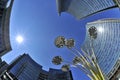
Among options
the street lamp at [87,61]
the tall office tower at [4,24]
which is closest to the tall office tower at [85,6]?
the tall office tower at [4,24]

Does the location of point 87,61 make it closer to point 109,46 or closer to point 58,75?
point 109,46

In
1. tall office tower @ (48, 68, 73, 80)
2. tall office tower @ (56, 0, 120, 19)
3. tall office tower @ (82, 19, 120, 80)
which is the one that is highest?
tall office tower @ (56, 0, 120, 19)

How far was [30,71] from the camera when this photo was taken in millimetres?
155500

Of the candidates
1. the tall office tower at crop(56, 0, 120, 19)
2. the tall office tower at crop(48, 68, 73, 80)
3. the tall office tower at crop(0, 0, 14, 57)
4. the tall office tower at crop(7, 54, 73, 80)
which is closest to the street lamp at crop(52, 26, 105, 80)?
the tall office tower at crop(0, 0, 14, 57)

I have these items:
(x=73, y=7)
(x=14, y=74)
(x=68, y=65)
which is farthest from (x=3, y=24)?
(x=68, y=65)

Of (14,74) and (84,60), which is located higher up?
(84,60)

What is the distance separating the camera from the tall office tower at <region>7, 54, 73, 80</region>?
143 m

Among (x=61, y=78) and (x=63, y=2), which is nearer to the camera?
(x=61, y=78)

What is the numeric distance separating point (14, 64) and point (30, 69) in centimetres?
1355

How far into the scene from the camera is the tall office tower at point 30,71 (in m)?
143

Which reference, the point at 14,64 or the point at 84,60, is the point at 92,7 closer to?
the point at 14,64

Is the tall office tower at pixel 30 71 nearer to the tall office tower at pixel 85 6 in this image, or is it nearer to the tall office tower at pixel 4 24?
the tall office tower at pixel 4 24

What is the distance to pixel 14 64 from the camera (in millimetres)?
149625

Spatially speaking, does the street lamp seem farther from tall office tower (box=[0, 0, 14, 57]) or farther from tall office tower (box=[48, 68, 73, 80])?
tall office tower (box=[48, 68, 73, 80])
